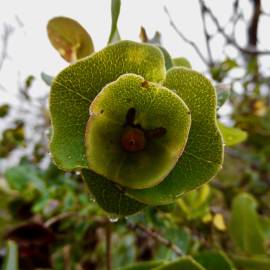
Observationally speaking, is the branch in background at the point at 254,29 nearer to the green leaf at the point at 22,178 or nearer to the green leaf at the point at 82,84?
the green leaf at the point at 22,178

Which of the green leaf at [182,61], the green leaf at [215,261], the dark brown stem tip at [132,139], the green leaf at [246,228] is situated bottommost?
the green leaf at [246,228]

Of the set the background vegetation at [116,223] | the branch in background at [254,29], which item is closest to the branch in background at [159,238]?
the background vegetation at [116,223]

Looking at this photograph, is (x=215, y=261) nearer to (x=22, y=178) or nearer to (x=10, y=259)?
(x=10, y=259)

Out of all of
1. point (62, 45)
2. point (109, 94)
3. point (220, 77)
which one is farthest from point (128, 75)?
point (220, 77)

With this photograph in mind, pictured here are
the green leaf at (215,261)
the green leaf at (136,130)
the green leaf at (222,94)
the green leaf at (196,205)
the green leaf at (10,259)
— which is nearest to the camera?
the green leaf at (136,130)

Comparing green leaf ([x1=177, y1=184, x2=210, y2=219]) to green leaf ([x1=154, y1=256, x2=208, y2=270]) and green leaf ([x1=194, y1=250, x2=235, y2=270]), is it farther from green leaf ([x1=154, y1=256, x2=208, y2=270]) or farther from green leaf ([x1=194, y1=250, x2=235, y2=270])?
green leaf ([x1=154, y1=256, x2=208, y2=270])

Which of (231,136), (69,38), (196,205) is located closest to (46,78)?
(69,38)

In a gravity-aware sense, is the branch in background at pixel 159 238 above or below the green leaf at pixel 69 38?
below

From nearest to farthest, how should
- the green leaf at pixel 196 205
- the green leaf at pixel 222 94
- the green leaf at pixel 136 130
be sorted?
the green leaf at pixel 136 130
the green leaf at pixel 222 94
the green leaf at pixel 196 205
